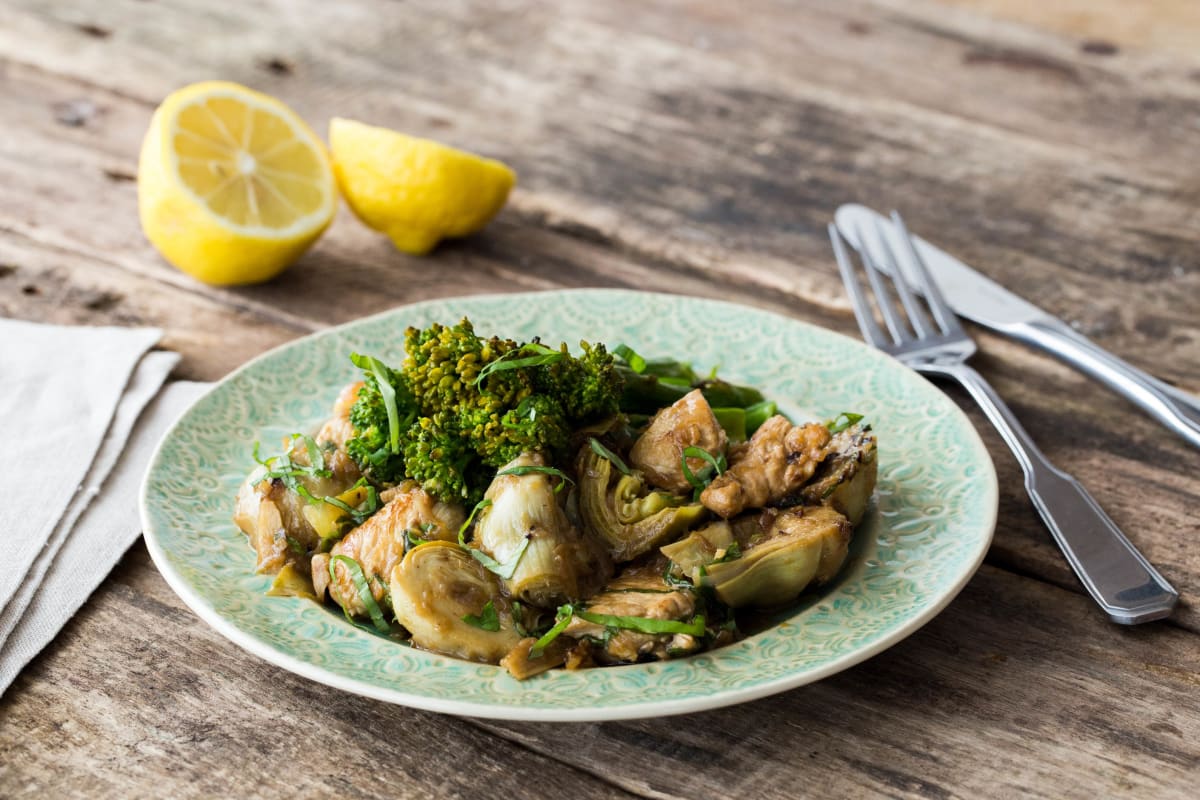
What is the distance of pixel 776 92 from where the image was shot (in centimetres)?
458

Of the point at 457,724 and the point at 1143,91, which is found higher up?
the point at 1143,91

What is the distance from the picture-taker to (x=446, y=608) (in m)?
1.90

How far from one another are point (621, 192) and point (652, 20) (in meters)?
1.43

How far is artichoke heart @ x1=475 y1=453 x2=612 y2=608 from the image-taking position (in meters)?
1.95

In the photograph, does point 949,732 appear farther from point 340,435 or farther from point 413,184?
point 413,184

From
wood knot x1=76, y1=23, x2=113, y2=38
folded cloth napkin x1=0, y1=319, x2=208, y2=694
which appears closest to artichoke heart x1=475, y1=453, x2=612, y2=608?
folded cloth napkin x1=0, y1=319, x2=208, y2=694

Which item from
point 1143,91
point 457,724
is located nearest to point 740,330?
point 457,724

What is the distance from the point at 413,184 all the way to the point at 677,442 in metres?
1.57

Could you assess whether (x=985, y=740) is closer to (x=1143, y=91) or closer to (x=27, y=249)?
(x=27, y=249)

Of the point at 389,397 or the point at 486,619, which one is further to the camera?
the point at 389,397

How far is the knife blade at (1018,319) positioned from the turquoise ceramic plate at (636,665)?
659mm

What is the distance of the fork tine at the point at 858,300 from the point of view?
3.07 metres

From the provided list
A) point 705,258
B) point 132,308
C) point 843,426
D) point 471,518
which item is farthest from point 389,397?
point 705,258

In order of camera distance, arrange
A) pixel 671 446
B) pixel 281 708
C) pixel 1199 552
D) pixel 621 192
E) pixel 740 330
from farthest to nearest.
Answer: pixel 621 192 < pixel 740 330 < pixel 1199 552 < pixel 671 446 < pixel 281 708
